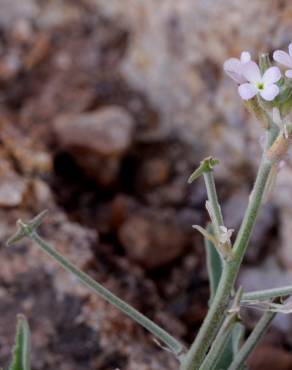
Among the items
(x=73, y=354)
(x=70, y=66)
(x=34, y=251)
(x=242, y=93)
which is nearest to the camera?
(x=242, y=93)

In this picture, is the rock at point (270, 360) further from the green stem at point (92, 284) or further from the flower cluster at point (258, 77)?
the flower cluster at point (258, 77)

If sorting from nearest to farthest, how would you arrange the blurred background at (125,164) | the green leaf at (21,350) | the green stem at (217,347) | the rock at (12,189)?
the green stem at (217,347), the green leaf at (21,350), the blurred background at (125,164), the rock at (12,189)

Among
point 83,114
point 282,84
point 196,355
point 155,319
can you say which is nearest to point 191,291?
point 155,319

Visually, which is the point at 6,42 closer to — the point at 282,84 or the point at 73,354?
the point at 73,354

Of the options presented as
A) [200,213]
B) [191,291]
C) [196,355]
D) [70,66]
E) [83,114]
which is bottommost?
[196,355]

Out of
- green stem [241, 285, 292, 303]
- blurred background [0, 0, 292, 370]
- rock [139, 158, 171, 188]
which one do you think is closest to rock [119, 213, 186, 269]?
blurred background [0, 0, 292, 370]

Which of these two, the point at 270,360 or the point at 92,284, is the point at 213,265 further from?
the point at 270,360

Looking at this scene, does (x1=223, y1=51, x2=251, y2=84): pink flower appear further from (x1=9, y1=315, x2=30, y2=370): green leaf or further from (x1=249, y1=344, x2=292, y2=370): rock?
(x1=249, y1=344, x2=292, y2=370): rock

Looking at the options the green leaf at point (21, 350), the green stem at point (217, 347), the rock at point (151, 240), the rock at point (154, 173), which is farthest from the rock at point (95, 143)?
the green stem at point (217, 347)
